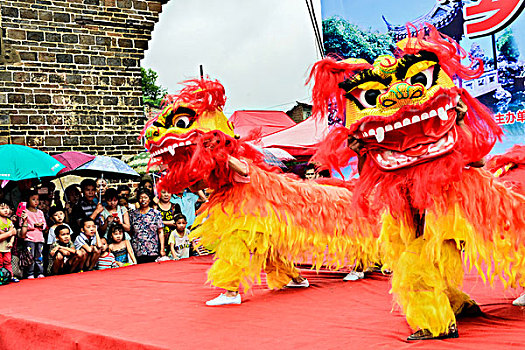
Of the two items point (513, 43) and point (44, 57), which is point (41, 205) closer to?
point (44, 57)

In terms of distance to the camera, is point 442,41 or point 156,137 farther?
point 156,137

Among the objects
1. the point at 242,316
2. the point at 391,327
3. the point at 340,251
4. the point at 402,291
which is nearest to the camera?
the point at 402,291

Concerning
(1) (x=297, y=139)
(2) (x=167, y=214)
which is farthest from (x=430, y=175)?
(1) (x=297, y=139)

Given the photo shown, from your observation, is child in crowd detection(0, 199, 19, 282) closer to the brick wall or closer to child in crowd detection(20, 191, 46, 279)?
child in crowd detection(20, 191, 46, 279)

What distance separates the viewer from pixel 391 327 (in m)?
2.82

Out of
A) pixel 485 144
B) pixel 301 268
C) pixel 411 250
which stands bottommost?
pixel 301 268

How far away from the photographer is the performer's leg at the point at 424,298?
8.10 ft

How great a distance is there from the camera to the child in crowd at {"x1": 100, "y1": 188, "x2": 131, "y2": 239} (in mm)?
6371

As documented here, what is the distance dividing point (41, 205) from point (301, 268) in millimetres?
2808

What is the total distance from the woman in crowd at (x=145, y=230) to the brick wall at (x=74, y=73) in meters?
2.96

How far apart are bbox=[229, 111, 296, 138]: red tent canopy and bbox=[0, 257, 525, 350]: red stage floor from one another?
8484mm

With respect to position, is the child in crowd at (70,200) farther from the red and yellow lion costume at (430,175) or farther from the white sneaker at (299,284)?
the red and yellow lion costume at (430,175)

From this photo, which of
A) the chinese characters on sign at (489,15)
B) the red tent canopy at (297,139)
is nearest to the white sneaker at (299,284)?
the chinese characters on sign at (489,15)

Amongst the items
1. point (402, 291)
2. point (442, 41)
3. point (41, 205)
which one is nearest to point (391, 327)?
point (402, 291)
